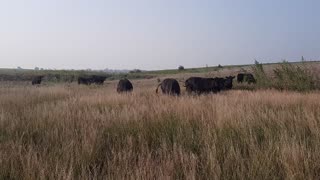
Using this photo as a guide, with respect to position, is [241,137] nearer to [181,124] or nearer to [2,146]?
[181,124]

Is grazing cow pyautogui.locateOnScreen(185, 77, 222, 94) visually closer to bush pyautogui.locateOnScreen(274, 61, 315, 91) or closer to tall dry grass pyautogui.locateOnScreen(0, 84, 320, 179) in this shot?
bush pyautogui.locateOnScreen(274, 61, 315, 91)

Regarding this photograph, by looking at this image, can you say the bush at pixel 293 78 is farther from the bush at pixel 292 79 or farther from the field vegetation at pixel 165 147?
the field vegetation at pixel 165 147

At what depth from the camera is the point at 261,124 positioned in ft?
22.2

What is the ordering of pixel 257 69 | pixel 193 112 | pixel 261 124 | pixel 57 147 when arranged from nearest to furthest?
pixel 57 147
pixel 261 124
pixel 193 112
pixel 257 69

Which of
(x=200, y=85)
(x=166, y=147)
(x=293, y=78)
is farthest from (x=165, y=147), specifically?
(x=200, y=85)

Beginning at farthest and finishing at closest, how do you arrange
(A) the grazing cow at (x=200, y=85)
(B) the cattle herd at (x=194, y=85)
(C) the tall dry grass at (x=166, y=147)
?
(A) the grazing cow at (x=200, y=85), (B) the cattle herd at (x=194, y=85), (C) the tall dry grass at (x=166, y=147)

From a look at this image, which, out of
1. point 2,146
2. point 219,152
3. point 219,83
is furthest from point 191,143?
point 219,83

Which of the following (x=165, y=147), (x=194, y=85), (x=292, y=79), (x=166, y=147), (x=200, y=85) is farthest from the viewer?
(x=200, y=85)

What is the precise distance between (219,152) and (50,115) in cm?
509

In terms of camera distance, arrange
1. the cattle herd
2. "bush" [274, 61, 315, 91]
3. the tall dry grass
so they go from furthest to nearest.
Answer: the cattle herd
"bush" [274, 61, 315, 91]
the tall dry grass

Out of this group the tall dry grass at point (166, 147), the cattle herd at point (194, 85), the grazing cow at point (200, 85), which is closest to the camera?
the tall dry grass at point (166, 147)

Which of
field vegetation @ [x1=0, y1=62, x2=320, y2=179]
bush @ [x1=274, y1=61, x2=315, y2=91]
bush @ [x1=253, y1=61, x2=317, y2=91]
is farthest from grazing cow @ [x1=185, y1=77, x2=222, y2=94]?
field vegetation @ [x1=0, y1=62, x2=320, y2=179]

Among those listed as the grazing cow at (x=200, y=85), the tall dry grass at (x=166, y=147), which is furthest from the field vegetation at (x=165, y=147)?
the grazing cow at (x=200, y=85)

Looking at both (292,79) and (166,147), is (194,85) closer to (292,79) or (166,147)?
(292,79)
